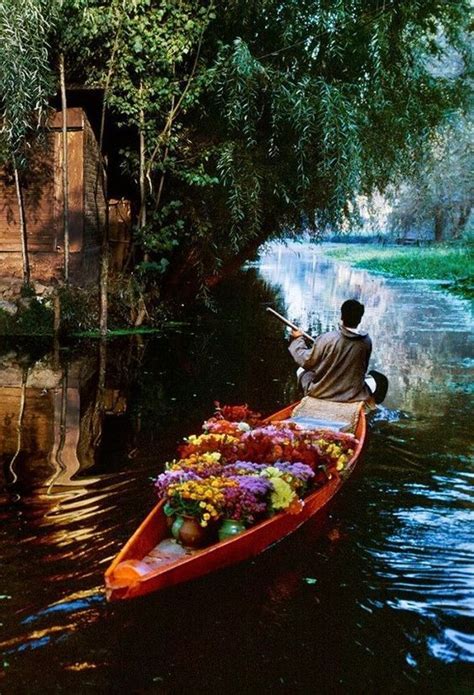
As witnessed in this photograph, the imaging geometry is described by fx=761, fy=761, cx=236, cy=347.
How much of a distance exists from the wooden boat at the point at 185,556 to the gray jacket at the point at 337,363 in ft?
6.90

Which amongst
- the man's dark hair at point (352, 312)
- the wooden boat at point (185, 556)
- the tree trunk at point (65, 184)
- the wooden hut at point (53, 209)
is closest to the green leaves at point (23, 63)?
the tree trunk at point (65, 184)

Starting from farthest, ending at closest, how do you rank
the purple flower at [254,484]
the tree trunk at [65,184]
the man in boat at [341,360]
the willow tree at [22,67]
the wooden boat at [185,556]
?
the tree trunk at [65,184], the willow tree at [22,67], the man in boat at [341,360], the purple flower at [254,484], the wooden boat at [185,556]

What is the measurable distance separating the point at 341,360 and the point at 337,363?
6 centimetres

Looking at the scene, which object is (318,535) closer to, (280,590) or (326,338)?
(280,590)

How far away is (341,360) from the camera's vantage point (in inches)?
310

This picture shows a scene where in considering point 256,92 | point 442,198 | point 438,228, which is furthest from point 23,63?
point 438,228

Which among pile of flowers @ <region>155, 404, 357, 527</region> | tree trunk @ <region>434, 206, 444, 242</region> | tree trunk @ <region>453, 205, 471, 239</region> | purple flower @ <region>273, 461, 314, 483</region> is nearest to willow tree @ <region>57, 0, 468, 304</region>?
pile of flowers @ <region>155, 404, 357, 527</region>

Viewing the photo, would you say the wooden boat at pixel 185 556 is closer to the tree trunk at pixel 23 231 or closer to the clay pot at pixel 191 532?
the clay pot at pixel 191 532

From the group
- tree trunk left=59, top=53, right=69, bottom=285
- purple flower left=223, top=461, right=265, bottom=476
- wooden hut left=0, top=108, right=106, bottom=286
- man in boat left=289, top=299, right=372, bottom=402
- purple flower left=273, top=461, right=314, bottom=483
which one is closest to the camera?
purple flower left=223, top=461, right=265, bottom=476

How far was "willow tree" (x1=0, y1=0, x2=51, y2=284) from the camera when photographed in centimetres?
1342

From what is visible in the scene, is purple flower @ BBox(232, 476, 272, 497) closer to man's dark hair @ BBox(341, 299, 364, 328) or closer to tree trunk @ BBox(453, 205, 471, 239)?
man's dark hair @ BBox(341, 299, 364, 328)

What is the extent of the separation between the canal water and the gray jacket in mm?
764

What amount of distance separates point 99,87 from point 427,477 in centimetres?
1064

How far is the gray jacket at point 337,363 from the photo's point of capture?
772 centimetres
